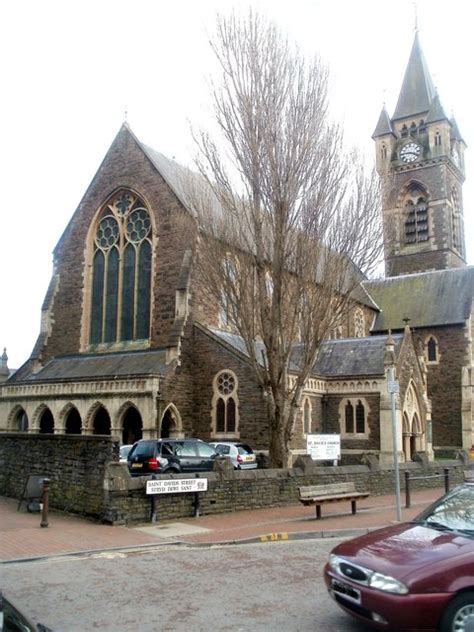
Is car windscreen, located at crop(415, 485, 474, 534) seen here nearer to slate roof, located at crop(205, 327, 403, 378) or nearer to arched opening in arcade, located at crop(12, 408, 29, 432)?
slate roof, located at crop(205, 327, 403, 378)

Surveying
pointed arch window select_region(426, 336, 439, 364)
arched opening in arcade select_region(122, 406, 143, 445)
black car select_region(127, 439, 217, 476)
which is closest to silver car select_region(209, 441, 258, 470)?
black car select_region(127, 439, 217, 476)

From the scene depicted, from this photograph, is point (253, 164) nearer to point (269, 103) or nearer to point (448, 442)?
point (269, 103)

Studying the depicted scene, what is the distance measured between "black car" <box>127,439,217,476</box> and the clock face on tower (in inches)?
1714

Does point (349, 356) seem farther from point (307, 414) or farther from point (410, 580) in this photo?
point (410, 580)

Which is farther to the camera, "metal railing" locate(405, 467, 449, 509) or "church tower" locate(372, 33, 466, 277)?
"church tower" locate(372, 33, 466, 277)

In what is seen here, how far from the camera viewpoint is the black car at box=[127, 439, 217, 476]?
17.0 m

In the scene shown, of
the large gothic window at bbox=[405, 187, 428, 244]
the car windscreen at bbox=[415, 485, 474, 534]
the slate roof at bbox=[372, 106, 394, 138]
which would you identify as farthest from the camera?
the slate roof at bbox=[372, 106, 394, 138]

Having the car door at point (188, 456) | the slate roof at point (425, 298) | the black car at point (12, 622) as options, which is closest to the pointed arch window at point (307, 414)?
the car door at point (188, 456)

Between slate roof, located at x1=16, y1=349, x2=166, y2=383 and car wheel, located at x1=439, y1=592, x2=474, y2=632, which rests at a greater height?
slate roof, located at x1=16, y1=349, x2=166, y2=383

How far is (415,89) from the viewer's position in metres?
57.3

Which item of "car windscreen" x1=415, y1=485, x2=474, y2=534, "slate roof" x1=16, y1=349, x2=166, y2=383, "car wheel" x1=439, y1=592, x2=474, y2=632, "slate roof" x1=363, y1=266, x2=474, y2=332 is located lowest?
"car wheel" x1=439, y1=592, x2=474, y2=632

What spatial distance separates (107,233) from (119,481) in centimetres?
1980

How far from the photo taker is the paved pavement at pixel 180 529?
35.4 feet

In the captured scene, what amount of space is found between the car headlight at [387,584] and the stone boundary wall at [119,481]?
27.0ft
